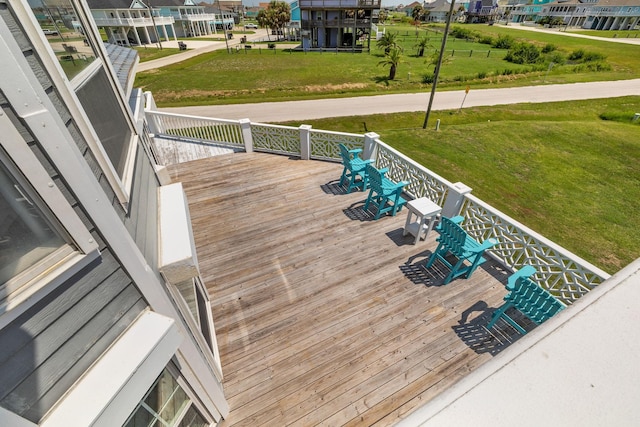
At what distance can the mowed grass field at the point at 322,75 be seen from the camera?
21812 mm

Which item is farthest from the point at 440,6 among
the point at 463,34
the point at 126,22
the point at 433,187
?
the point at 433,187

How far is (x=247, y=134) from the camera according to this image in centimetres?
827

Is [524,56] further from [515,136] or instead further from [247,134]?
[247,134]

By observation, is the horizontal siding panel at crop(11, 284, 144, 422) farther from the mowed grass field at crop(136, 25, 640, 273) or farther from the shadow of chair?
the mowed grass field at crop(136, 25, 640, 273)

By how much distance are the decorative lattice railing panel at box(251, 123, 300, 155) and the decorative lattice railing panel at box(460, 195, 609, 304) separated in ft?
16.6

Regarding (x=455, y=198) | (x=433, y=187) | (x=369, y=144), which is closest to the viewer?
(x=455, y=198)

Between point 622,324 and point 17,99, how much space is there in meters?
2.62

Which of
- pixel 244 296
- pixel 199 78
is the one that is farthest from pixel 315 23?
pixel 244 296

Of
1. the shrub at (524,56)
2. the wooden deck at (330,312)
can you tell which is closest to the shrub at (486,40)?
the shrub at (524,56)

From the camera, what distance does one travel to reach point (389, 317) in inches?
160

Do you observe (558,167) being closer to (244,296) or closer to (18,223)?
(244,296)

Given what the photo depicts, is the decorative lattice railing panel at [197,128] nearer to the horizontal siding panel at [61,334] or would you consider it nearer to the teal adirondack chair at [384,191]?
the teal adirondack chair at [384,191]

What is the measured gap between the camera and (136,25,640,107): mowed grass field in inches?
859

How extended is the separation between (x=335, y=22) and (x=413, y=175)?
141 ft
